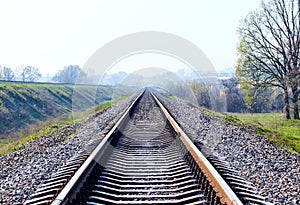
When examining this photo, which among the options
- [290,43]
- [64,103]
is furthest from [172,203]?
[64,103]

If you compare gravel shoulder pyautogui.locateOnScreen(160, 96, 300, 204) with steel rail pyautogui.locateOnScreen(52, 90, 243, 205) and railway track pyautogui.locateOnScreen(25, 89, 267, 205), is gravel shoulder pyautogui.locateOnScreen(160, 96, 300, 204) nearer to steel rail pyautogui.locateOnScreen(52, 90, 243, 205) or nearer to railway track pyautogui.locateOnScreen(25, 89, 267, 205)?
railway track pyautogui.locateOnScreen(25, 89, 267, 205)

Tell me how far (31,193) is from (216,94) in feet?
117

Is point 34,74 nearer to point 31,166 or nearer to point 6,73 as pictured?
point 6,73

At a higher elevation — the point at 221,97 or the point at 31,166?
the point at 221,97

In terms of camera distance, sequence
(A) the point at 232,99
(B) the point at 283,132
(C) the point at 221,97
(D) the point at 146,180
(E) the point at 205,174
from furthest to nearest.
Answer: (C) the point at 221,97
(A) the point at 232,99
(B) the point at 283,132
(D) the point at 146,180
(E) the point at 205,174

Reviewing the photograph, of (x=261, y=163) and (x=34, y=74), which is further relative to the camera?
(x=34, y=74)

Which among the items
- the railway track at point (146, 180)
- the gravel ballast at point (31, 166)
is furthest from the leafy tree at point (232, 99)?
the railway track at point (146, 180)

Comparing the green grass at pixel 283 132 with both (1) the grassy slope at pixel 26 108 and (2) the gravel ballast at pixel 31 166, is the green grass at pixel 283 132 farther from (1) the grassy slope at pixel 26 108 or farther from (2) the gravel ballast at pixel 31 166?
(1) the grassy slope at pixel 26 108

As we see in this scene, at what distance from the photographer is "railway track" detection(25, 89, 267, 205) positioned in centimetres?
358

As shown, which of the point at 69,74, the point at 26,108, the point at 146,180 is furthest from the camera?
the point at 69,74

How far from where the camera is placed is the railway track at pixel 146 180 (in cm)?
358

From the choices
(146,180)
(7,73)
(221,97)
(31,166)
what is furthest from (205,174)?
(7,73)

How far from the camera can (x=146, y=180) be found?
14.3 ft

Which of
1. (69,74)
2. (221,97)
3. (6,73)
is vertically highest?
(69,74)
